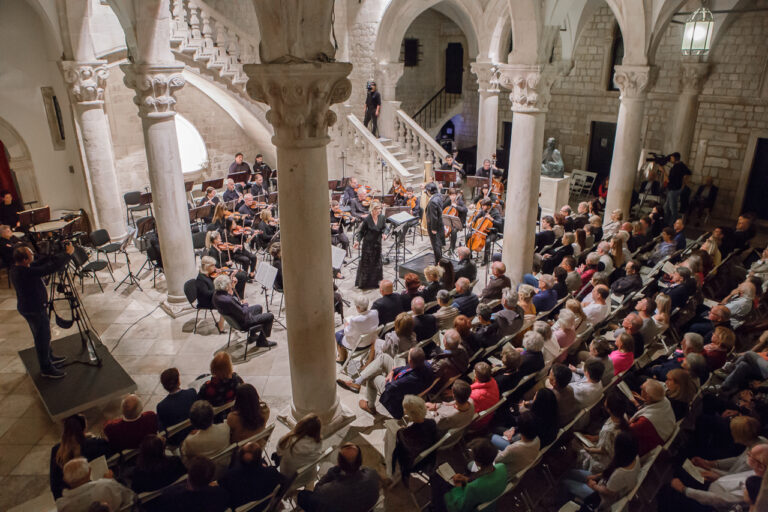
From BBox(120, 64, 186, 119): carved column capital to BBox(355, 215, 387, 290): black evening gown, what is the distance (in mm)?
3374

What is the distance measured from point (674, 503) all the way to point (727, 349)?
6.57ft

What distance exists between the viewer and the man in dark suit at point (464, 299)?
6.56 metres

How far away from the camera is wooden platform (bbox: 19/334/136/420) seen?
582cm

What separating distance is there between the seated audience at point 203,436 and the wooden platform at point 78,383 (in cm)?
224

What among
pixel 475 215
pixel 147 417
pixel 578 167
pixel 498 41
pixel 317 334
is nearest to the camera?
pixel 147 417

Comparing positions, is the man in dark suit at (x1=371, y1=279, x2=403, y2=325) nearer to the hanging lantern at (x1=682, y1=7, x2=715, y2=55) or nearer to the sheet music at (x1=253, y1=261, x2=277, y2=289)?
the sheet music at (x1=253, y1=261, x2=277, y2=289)

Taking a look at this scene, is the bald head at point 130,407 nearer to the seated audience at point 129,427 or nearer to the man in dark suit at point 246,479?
the seated audience at point 129,427

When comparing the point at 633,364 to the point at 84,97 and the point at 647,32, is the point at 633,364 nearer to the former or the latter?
the point at 647,32

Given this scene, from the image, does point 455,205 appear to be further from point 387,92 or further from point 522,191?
point 387,92

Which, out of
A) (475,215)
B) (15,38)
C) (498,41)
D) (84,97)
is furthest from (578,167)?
(15,38)

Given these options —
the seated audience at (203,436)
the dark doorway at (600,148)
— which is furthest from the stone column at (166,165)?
the dark doorway at (600,148)

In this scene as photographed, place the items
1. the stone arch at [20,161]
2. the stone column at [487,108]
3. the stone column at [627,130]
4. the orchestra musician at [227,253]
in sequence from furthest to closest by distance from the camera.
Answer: the stone column at [487,108] → the stone arch at [20,161] → the stone column at [627,130] → the orchestra musician at [227,253]

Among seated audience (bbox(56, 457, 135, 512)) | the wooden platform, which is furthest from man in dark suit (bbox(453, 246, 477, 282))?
seated audience (bbox(56, 457, 135, 512))

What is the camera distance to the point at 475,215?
1000cm
